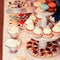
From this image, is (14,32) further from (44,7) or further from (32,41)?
(44,7)

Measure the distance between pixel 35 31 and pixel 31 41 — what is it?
0.16 meters

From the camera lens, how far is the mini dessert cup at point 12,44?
4.22 ft

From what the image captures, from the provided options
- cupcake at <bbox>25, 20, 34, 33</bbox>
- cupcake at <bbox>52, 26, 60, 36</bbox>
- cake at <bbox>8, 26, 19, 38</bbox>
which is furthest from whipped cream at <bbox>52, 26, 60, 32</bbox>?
cake at <bbox>8, 26, 19, 38</bbox>

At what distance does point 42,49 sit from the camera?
1.32 metres

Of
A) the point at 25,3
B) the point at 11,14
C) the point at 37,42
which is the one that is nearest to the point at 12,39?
the point at 37,42

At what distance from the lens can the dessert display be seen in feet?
4.26

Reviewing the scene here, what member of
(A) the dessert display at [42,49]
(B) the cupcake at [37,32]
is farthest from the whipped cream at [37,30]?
(A) the dessert display at [42,49]

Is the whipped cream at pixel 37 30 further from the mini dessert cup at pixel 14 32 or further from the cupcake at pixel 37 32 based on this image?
the mini dessert cup at pixel 14 32

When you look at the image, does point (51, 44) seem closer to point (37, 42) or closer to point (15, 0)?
point (37, 42)

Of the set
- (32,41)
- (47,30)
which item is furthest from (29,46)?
(47,30)

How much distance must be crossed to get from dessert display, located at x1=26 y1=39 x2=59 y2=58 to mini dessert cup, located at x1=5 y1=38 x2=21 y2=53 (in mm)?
75

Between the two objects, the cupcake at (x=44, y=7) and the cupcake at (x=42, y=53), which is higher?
the cupcake at (x=44, y=7)

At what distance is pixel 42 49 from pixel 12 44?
0.58ft

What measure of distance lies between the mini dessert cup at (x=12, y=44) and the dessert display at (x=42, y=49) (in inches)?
3.0
